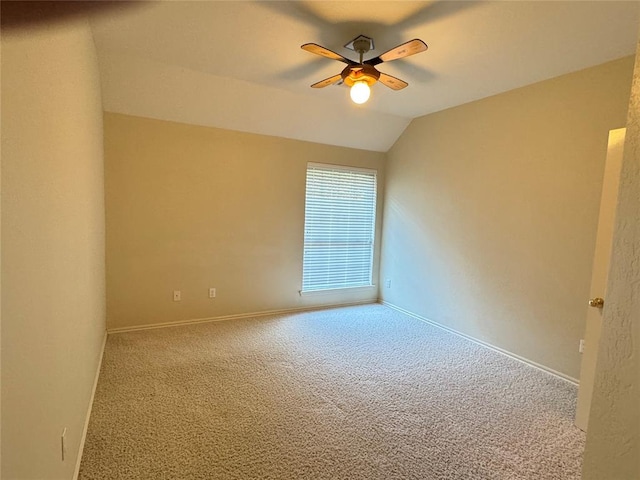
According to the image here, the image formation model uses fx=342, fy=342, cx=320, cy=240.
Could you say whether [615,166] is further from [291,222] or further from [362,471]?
[291,222]

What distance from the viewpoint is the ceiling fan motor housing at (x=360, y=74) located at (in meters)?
2.46

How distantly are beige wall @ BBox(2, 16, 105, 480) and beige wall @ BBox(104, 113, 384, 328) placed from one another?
1790 millimetres

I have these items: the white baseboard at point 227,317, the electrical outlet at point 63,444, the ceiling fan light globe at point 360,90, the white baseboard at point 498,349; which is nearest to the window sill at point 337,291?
the white baseboard at point 227,317

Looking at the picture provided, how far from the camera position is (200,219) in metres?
4.08

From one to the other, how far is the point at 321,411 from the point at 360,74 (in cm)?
244

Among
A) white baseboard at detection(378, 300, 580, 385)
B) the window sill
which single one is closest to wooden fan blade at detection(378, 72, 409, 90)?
white baseboard at detection(378, 300, 580, 385)

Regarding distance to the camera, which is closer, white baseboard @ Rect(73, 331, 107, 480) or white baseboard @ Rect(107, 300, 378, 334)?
white baseboard @ Rect(73, 331, 107, 480)

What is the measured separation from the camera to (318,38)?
8.36ft

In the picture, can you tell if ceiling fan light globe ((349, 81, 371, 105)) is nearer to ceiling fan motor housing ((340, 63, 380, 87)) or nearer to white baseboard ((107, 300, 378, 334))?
ceiling fan motor housing ((340, 63, 380, 87))

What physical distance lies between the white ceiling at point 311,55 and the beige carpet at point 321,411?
8.47 ft

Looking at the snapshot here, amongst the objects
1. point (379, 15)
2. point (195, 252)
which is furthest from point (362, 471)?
point (195, 252)

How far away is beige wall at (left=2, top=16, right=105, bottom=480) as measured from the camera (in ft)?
3.01

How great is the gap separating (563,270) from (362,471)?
2508 mm

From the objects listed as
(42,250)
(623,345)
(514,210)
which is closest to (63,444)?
(42,250)
